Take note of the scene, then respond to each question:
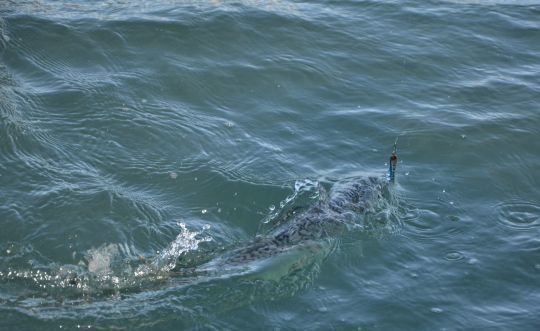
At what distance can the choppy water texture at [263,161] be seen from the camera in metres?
7.06

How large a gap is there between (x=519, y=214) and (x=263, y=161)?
10.5ft

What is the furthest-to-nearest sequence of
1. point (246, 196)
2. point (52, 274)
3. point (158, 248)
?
point (246, 196)
point (158, 248)
point (52, 274)

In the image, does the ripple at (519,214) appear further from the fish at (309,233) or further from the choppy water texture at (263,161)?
the fish at (309,233)

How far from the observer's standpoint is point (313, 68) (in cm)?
1200

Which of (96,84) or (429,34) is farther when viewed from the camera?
(429,34)

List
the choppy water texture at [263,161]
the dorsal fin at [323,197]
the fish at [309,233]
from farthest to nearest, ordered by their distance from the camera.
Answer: the dorsal fin at [323,197]
the fish at [309,233]
the choppy water texture at [263,161]

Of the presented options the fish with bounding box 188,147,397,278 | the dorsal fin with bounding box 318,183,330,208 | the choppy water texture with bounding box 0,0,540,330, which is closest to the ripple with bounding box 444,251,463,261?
the choppy water texture with bounding box 0,0,540,330

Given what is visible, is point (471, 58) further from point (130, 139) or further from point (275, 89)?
point (130, 139)

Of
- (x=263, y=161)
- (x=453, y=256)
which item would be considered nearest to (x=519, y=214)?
(x=453, y=256)

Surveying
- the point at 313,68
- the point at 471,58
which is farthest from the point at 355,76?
the point at 471,58

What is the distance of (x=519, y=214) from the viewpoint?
344 inches

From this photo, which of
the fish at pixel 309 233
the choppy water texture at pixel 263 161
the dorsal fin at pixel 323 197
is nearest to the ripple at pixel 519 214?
the choppy water texture at pixel 263 161

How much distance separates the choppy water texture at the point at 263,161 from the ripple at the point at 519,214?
3 cm

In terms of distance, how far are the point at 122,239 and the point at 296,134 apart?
10.6ft
